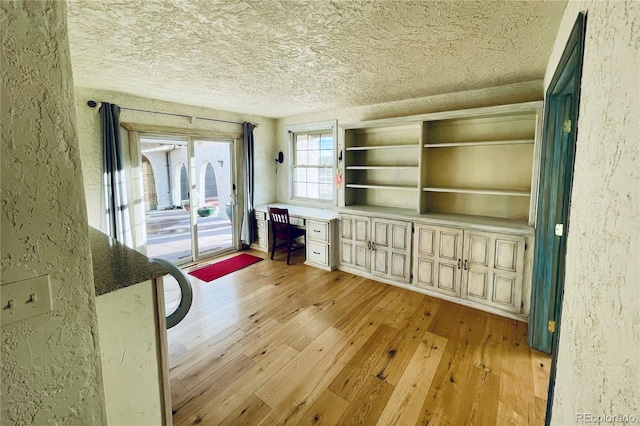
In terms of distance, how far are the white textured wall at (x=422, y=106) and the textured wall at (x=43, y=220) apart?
3.62 metres

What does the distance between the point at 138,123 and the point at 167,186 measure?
1427 mm

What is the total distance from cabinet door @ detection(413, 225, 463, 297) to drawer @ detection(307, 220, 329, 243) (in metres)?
1.25

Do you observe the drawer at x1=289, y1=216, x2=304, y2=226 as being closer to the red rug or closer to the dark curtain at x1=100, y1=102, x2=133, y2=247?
the red rug

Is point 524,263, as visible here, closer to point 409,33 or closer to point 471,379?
point 471,379

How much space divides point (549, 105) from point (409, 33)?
48.2 inches

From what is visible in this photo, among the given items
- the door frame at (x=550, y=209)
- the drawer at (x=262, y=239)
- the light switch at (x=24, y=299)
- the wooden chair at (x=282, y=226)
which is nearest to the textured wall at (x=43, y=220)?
the light switch at (x=24, y=299)

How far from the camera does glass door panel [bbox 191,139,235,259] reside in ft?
15.5

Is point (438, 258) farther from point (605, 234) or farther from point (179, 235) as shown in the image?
point (179, 235)

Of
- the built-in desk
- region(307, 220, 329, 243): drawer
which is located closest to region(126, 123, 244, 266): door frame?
the built-in desk

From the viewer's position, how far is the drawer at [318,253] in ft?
13.8

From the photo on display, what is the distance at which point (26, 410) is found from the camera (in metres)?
0.77

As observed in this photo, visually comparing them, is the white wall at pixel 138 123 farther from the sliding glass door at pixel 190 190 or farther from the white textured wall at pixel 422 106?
the white textured wall at pixel 422 106

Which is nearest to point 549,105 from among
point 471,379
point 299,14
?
point 299,14

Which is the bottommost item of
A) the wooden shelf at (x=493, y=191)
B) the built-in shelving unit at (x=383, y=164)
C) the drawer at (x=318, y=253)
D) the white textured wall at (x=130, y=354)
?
the drawer at (x=318, y=253)
